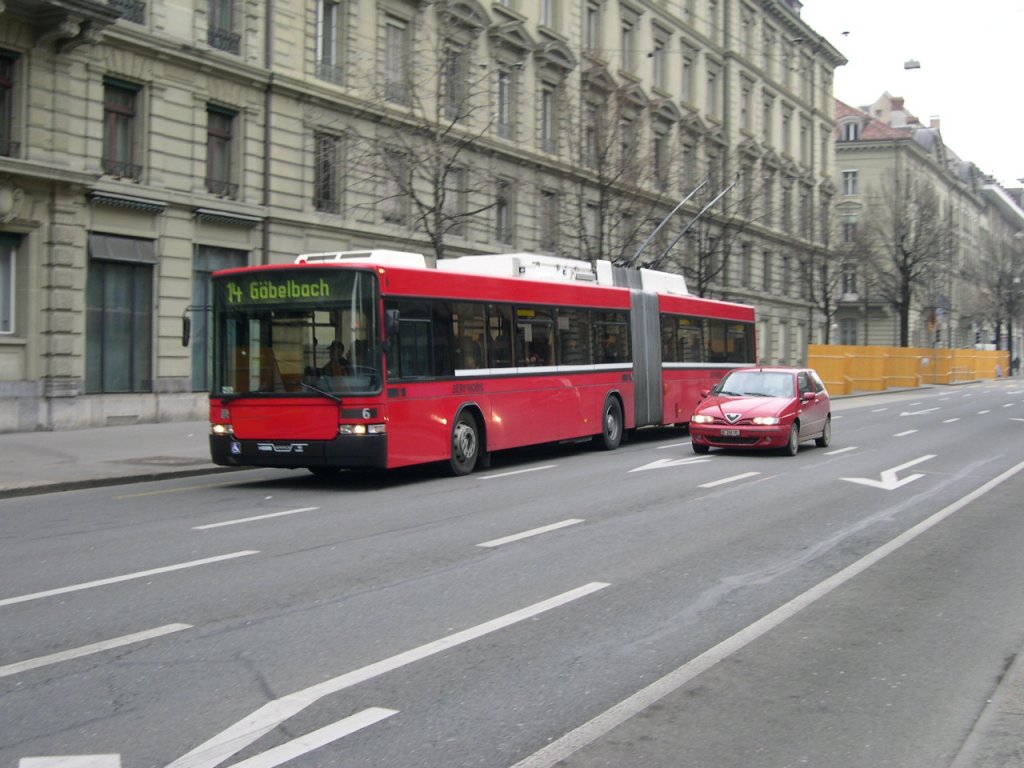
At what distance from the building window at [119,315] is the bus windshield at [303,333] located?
9.84m

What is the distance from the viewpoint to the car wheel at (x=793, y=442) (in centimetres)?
1884

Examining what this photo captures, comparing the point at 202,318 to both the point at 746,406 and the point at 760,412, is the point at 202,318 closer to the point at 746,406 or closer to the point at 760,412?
the point at 746,406

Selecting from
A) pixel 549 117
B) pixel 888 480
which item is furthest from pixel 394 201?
pixel 888 480

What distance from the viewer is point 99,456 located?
59.2 feet

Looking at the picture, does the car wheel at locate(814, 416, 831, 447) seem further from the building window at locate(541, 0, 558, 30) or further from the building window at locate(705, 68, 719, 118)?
the building window at locate(705, 68, 719, 118)

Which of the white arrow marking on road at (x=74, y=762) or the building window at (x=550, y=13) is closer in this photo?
the white arrow marking on road at (x=74, y=762)

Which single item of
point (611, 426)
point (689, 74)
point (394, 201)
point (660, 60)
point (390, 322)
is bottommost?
point (611, 426)

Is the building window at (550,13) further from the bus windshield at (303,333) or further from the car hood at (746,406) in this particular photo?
the bus windshield at (303,333)

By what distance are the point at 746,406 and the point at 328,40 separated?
16.8 m

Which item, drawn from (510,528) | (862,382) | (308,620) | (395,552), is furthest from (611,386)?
(862,382)

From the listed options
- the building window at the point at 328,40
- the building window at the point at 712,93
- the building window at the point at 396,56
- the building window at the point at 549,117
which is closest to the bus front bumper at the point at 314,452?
the building window at the point at 328,40

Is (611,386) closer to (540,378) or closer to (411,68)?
(540,378)

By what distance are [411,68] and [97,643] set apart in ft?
80.6

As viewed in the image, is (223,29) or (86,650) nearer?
(86,650)
